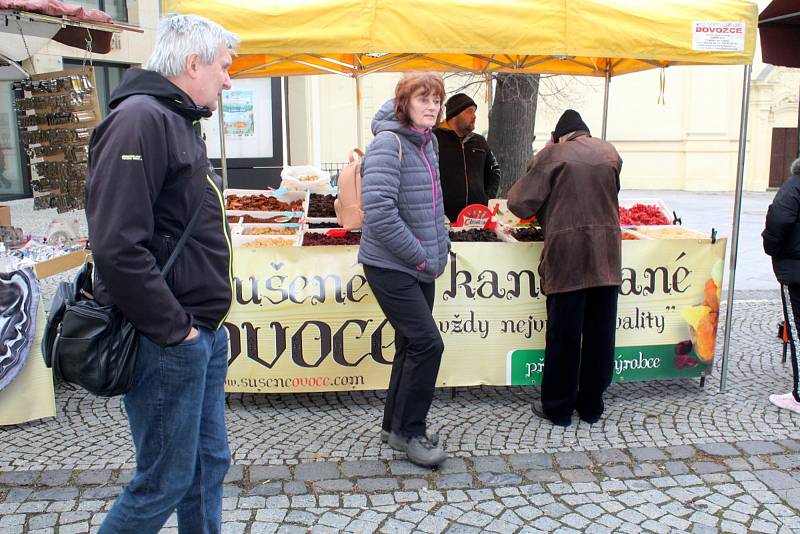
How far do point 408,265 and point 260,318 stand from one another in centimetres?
130

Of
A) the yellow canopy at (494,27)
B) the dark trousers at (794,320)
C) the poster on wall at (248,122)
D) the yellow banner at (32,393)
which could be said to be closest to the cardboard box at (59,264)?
the yellow banner at (32,393)

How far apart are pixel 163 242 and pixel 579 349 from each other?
2.73 m

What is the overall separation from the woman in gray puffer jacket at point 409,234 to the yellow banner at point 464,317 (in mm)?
768

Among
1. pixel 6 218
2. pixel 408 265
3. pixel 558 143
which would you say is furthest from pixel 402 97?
pixel 6 218

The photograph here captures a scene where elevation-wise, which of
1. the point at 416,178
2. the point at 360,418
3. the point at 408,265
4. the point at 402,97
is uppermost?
the point at 402,97

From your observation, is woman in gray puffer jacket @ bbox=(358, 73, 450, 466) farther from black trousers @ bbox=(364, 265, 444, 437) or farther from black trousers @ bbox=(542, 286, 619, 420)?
black trousers @ bbox=(542, 286, 619, 420)

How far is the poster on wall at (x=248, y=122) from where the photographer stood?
9.86 meters

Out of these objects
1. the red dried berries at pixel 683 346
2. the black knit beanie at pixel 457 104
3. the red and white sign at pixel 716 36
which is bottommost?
the red dried berries at pixel 683 346

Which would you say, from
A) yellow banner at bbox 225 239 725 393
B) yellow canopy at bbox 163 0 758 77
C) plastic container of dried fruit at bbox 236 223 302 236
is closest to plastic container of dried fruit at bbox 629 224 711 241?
yellow banner at bbox 225 239 725 393

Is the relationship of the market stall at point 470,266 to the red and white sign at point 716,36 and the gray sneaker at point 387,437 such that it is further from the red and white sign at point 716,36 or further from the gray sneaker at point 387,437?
the gray sneaker at point 387,437

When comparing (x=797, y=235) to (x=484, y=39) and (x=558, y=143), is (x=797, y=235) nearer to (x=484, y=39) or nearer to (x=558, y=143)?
(x=558, y=143)

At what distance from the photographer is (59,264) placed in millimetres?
4699

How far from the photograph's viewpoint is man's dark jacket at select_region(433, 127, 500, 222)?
5.83 metres

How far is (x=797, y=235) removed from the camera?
4.24 metres
